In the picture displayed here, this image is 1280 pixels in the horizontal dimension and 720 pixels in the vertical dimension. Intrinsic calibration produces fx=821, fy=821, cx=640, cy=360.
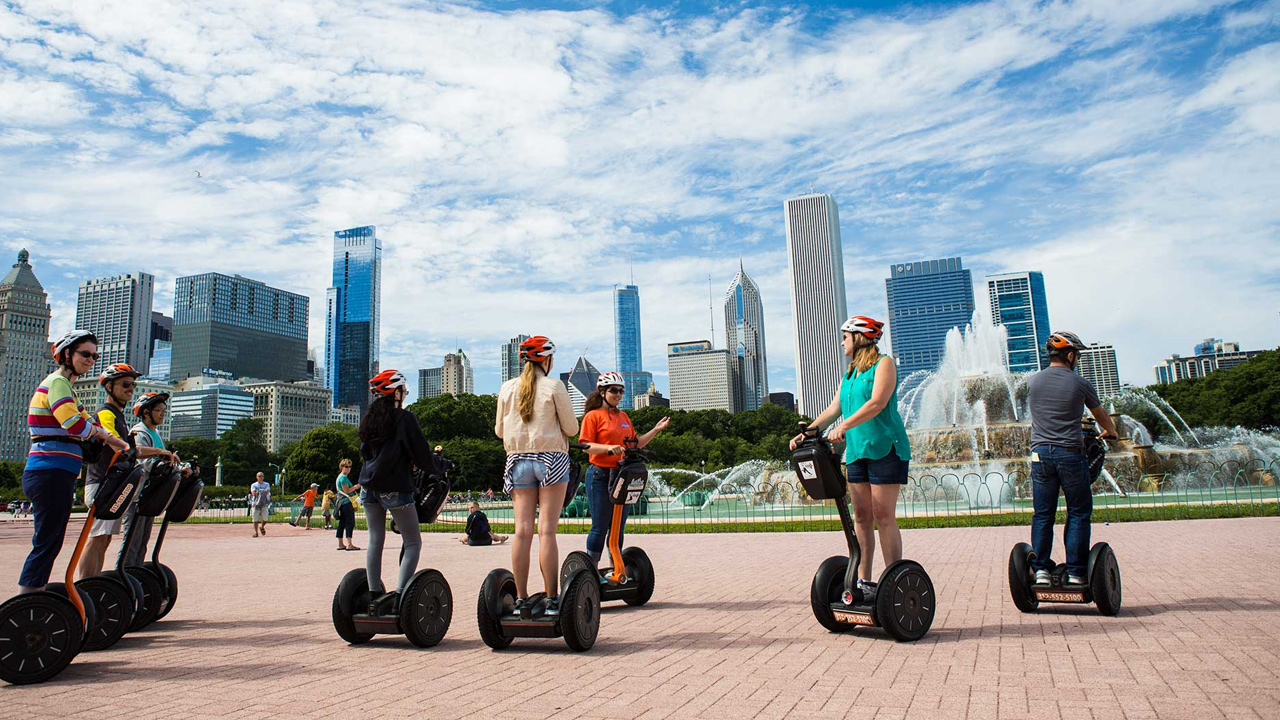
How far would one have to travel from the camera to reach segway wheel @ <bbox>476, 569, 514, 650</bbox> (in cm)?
537

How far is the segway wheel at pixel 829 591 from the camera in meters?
5.57

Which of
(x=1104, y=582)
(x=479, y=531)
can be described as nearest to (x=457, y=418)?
(x=479, y=531)

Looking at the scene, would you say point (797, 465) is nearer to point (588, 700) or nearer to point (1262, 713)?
point (588, 700)

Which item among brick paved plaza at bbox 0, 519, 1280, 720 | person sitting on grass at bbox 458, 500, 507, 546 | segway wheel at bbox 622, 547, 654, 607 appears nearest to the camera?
brick paved plaza at bbox 0, 519, 1280, 720

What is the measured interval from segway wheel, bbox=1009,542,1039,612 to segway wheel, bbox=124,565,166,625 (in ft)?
22.2

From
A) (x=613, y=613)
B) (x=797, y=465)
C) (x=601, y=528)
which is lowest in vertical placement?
(x=613, y=613)

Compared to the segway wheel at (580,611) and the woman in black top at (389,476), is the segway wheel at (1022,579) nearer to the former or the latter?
the segway wheel at (580,611)

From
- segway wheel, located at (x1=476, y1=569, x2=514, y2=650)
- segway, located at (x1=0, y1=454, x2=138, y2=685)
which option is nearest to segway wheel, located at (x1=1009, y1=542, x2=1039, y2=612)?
segway wheel, located at (x1=476, y1=569, x2=514, y2=650)

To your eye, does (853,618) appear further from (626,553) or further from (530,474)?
(626,553)

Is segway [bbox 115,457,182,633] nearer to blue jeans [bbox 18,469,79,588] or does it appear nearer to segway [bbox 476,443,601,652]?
blue jeans [bbox 18,469,79,588]

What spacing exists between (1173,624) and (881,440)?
232 centimetres

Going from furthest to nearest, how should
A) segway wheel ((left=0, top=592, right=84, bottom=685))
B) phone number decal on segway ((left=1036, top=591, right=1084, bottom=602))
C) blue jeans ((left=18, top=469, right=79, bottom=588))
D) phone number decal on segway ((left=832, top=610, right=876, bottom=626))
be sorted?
phone number decal on segway ((left=1036, top=591, right=1084, bottom=602)), phone number decal on segway ((left=832, top=610, right=876, bottom=626)), blue jeans ((left=18, top=469, right=79, bottom=588)), segway wheel ((left=0, top=592, right=84, bottom=685))

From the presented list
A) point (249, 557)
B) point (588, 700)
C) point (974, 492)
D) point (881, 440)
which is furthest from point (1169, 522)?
point (249, 557)

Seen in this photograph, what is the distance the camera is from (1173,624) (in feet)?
18.2
